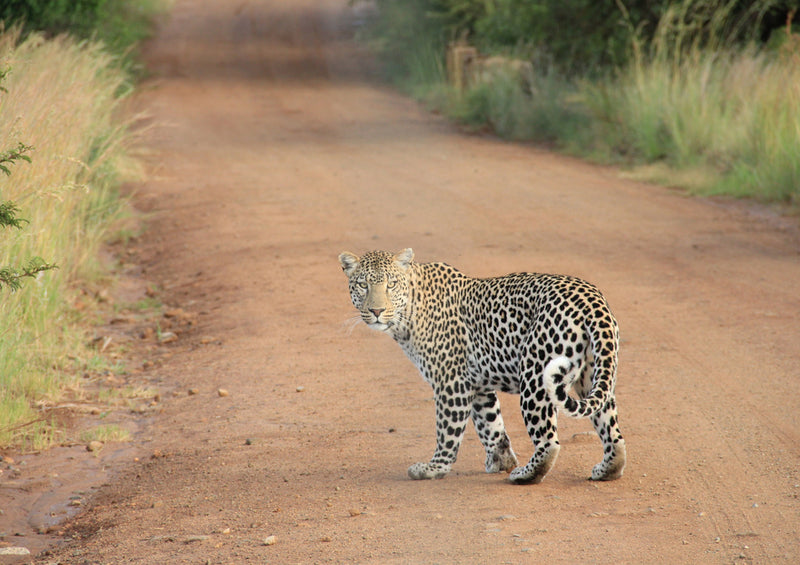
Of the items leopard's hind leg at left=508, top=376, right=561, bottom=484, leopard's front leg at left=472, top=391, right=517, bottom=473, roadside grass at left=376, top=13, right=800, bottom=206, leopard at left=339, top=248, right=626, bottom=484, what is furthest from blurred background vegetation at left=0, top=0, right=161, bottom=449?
roadside grass at left=376, top=13, right=800, bottom=206

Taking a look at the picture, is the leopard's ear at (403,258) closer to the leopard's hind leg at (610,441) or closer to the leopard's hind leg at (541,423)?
the leopard's hind leg at (541,423)

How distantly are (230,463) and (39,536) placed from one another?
3.82ft

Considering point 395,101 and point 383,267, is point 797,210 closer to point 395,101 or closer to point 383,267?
point 383,267

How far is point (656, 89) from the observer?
650 inches

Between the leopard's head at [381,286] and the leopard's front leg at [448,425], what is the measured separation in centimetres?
48

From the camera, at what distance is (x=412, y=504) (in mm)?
5551

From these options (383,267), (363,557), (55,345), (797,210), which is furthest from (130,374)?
(797,210)

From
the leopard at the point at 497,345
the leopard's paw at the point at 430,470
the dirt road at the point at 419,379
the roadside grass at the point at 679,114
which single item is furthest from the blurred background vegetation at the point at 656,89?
the leopard's paw at the point at 430,470

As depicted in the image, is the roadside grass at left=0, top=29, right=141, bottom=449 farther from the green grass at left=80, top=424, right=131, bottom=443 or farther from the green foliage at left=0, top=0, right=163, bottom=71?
the green foliage at left=0, top=0, right=163, bottom=71

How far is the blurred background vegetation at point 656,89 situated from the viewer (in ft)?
47.4

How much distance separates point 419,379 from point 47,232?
3.39 m

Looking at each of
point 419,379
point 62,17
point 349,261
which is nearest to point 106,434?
point 419,379

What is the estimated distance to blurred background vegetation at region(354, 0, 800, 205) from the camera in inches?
569

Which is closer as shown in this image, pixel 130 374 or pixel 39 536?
pixel 39 536
